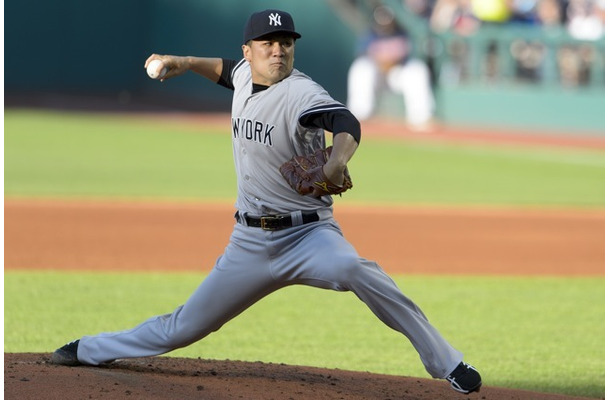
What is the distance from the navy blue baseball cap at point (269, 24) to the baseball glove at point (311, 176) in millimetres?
535

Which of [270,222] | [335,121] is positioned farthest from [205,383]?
[335,121]

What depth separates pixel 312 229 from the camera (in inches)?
192

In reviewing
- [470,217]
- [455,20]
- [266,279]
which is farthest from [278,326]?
[455,20]

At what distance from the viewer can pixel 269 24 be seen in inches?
190

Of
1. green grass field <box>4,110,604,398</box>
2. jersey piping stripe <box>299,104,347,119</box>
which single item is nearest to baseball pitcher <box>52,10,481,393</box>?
jersey piping stripe <box>299,104,347,119</box>

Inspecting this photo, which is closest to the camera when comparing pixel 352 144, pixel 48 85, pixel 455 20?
pixel 352 144

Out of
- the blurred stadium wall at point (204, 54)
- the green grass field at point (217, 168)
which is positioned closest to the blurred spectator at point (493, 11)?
the blurred stadium wall at point (204, 54)

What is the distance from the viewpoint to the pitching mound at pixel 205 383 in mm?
4777

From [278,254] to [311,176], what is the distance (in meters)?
0.48

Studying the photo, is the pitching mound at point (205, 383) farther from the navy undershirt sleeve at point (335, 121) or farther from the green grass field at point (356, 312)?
the navy undershirt sleeve at point (335, 121)

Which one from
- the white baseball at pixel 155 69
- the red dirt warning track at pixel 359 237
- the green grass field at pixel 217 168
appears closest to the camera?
the white baseball at pixel 155 69

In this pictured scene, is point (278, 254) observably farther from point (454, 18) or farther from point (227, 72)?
point (454, 18)

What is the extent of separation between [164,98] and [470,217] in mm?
18543

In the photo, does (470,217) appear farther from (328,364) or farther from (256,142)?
(256,142)
